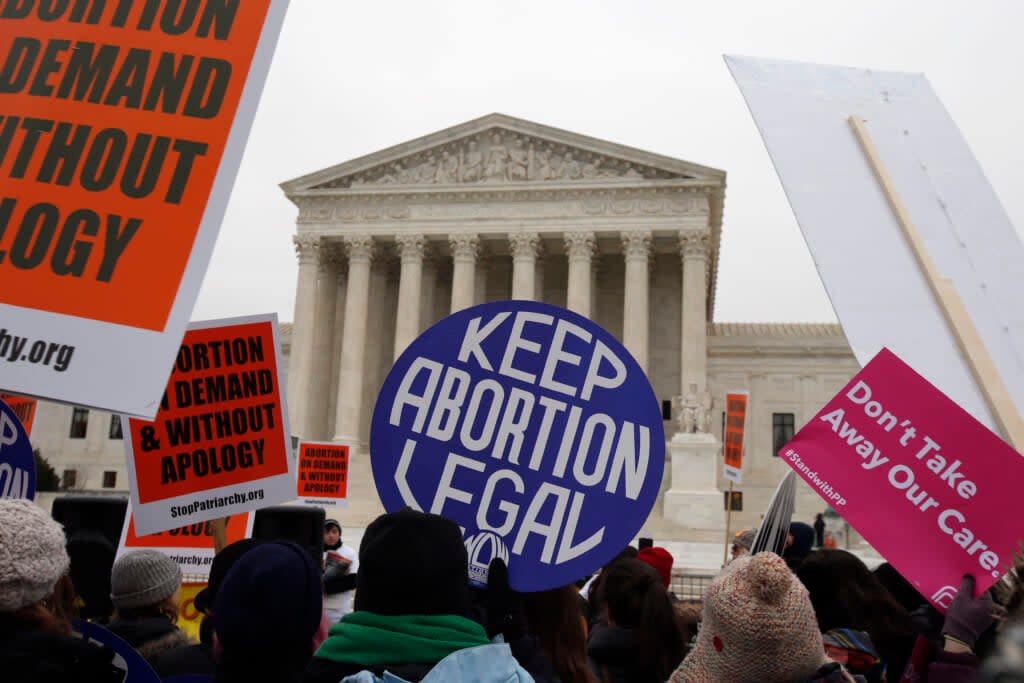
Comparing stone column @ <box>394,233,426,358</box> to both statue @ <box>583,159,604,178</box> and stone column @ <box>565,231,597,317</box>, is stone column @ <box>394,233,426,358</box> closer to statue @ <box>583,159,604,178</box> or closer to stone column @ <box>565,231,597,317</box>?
stone column @ <box>565,231,597,317</box>

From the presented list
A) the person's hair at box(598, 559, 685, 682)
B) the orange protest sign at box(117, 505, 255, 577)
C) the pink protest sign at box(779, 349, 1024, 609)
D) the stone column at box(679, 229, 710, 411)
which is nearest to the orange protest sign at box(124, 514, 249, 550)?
the orange protest sign at box(117, 505, 255, 577)

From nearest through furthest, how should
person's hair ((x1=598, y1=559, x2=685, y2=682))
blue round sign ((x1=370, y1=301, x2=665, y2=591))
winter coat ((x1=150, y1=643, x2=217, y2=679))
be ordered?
winter coat ((x1=150, y1=643, x2=217, y2=679)) → blue round sign ((x1=370, y1=301, x2=665, y2=591)) → person's hair ((x1=598, y1=559, x2=685, y2=682))

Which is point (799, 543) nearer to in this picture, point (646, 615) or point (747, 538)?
point (747, 538)

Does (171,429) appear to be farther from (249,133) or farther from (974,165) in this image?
(974,165)

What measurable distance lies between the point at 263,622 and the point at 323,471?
1438 centimetres

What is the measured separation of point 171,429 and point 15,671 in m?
3.56

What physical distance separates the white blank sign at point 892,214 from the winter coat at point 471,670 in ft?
7.78

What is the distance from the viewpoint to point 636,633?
4469mm

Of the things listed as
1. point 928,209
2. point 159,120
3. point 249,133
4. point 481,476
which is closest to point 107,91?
point 159,120

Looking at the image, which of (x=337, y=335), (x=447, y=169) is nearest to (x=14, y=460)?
(x=447, y=169)

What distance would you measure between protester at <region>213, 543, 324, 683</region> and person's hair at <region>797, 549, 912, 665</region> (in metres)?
2.78

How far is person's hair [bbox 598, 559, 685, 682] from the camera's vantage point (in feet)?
14.3

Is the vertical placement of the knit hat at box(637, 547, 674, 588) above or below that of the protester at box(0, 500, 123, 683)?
below

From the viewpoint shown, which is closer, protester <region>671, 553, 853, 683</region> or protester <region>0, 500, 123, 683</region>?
protester <region>0, 500, 123, 683</region>
